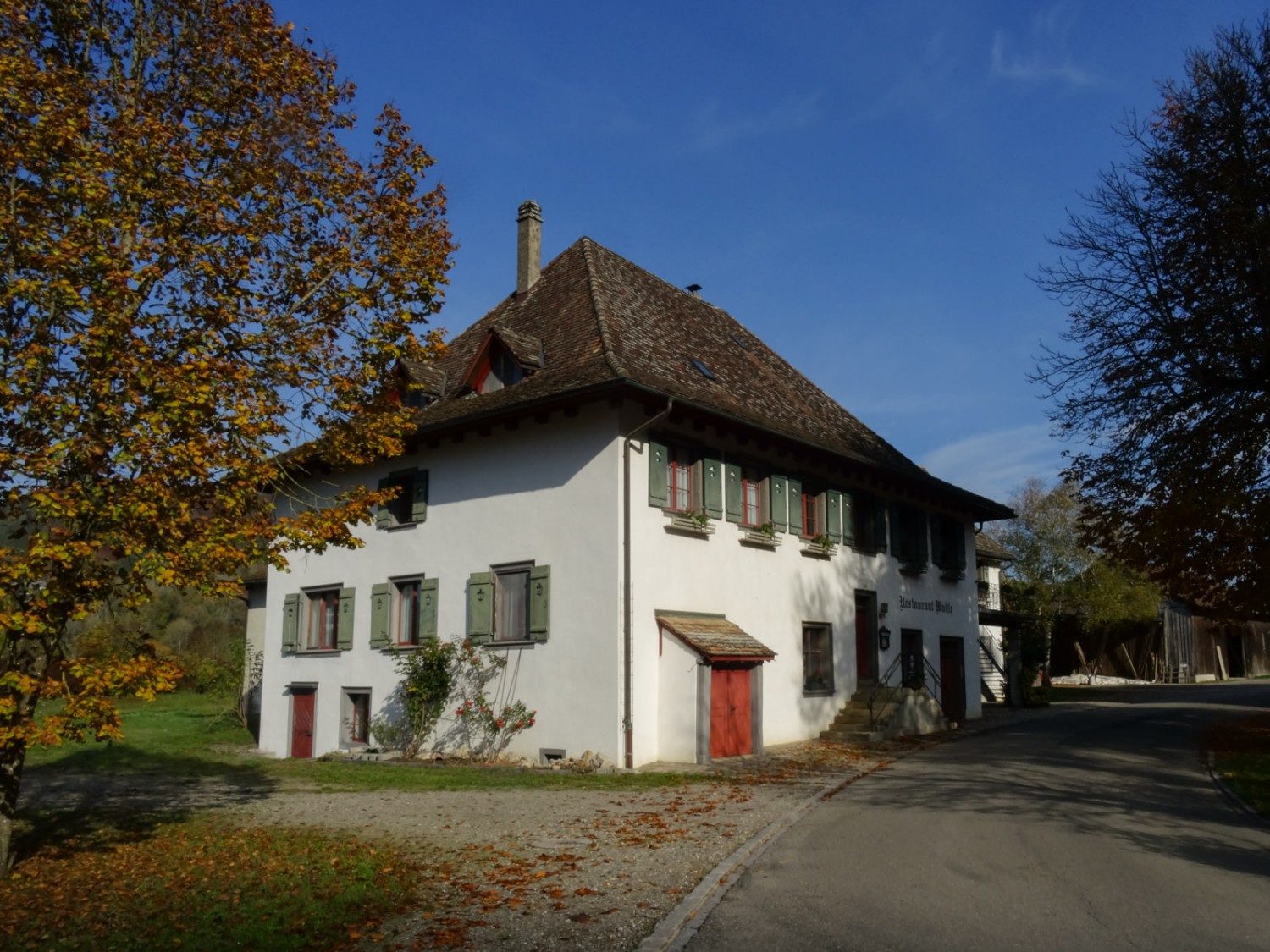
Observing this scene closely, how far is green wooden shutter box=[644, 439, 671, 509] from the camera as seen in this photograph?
1753 cm

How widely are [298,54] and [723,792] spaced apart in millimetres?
9882

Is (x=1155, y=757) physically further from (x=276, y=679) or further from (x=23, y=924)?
(x=276, y=679)

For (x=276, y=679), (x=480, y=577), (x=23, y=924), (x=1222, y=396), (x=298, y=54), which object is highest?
(x=298, y=54)

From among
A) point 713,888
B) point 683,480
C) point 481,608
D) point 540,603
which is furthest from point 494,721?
point 713,888

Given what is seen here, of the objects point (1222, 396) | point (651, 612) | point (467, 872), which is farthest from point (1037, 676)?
point (467, 872)

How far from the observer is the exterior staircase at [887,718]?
818 inches

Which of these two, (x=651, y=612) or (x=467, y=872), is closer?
(x=467, y=872)

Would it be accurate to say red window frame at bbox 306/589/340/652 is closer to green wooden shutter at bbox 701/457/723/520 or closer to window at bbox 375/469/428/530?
window at bbox 375/469/428/530

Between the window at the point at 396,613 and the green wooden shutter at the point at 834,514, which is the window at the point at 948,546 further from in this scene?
the window at the point at 396,613

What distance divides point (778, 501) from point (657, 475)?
153 inches

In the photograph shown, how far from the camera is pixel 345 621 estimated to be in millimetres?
21750

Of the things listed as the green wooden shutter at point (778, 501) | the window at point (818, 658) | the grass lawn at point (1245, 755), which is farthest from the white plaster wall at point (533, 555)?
the grass lawn at point (1245, 755)

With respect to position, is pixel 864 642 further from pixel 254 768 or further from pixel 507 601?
pixel 254 768

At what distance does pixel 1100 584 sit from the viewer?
41.9 meters
